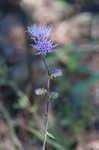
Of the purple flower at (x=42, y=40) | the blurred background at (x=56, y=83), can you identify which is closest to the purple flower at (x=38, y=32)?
the purple flower at (x=42, y=40)

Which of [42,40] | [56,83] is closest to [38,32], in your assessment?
[42,40]

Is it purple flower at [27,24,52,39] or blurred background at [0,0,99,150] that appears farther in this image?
blurred background at [0,0,99,150]

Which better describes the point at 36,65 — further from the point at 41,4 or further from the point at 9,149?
the point at 41,4

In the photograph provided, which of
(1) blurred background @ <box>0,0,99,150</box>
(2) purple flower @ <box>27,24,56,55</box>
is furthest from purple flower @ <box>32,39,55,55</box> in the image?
(1) blurred background @ <box>0,0,99,150</box>

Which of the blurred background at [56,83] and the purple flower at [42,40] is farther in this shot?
the blurred background at [56,83]

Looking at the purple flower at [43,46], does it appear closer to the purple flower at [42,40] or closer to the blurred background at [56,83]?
the purple flower at [42,40]

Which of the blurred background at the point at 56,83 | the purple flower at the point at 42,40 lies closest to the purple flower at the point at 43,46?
the purple flower at the point at 42,40

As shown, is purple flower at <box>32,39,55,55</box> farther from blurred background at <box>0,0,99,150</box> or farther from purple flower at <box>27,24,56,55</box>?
blurred background at <box>0,0,99,150</box>

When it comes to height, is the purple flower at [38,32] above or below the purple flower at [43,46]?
above

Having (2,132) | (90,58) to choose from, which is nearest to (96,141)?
(2,132)
